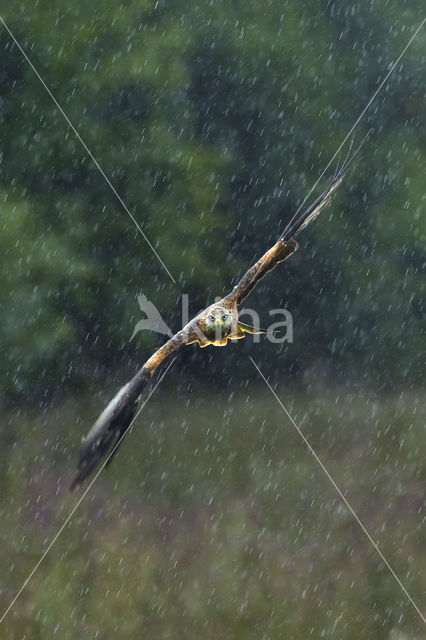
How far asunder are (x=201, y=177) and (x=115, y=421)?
682 cm

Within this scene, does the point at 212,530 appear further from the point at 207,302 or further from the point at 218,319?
the point at 218,319

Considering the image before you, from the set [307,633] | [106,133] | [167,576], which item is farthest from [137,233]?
[307,633]

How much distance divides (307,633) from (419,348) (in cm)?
448

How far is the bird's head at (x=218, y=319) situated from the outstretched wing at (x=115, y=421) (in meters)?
0.15

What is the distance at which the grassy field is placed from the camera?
1252 centimetres

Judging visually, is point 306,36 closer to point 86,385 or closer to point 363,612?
point 86,385

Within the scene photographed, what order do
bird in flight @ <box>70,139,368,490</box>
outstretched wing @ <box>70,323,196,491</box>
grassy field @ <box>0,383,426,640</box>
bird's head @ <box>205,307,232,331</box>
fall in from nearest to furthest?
outstretched wing @ <box>70,323,196,491</box> → bird in flight @ <box>70,139,368,490</box> → bird's head @ <box>205,307,232,331</box> → grassy field @ <box>0,383,426,640</box>

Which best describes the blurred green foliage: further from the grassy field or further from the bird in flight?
the bird in flight

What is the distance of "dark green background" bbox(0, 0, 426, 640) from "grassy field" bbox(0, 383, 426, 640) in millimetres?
29

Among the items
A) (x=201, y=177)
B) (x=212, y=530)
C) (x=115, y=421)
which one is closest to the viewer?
(x=115, y=421)

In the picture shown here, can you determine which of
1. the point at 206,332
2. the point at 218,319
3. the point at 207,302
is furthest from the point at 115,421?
the point at 207,302

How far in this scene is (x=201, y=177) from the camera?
12.8 meters

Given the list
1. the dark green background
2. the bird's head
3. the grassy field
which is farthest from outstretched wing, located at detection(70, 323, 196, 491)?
the grassy field

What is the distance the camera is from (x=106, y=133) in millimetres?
12586
